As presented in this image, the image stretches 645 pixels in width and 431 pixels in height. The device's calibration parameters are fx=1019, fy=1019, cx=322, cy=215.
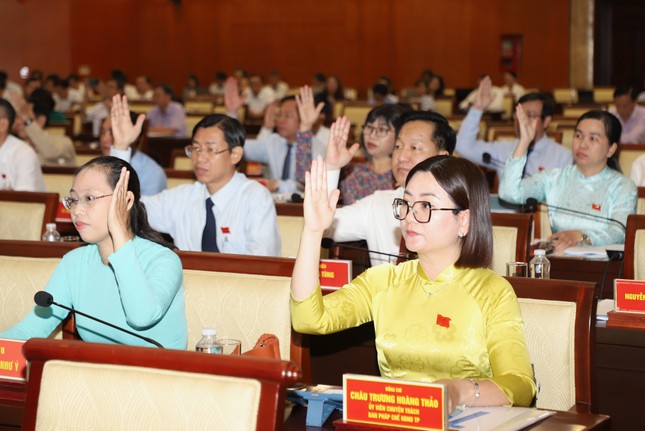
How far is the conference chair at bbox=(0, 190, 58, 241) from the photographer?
3689 millimetres

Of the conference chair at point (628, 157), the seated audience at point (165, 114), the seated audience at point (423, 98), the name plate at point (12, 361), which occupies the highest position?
the seated audience at point (423, 98)

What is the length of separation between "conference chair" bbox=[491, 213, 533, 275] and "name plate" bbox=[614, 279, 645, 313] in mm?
566

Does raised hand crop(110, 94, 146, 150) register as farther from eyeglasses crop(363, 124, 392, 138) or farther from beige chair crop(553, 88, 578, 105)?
beige chair crop(553, 88, 578, 105)

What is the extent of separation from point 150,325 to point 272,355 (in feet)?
1.59

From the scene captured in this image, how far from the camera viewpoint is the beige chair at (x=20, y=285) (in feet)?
8.73

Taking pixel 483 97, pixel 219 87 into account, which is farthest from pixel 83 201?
pixel 219 87

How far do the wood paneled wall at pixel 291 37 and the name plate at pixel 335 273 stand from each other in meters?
14.2

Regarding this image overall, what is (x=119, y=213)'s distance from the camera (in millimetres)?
2279

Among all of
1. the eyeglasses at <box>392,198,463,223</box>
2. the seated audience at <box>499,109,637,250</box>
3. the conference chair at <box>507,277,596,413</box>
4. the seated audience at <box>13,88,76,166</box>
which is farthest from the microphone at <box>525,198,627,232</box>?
the seated audience at <box>13,88,76,166</box>

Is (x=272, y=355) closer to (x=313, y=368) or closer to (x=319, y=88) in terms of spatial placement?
(x=313, y=368)

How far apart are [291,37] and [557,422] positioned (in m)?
16.7

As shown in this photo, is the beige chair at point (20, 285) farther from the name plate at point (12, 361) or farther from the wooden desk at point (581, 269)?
the wooden desk at point (581, 269)

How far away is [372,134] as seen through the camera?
14.1 feet

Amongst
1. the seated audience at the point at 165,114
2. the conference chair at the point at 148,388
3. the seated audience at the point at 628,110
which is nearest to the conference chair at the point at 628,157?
the seated audience at the point at 628,110
